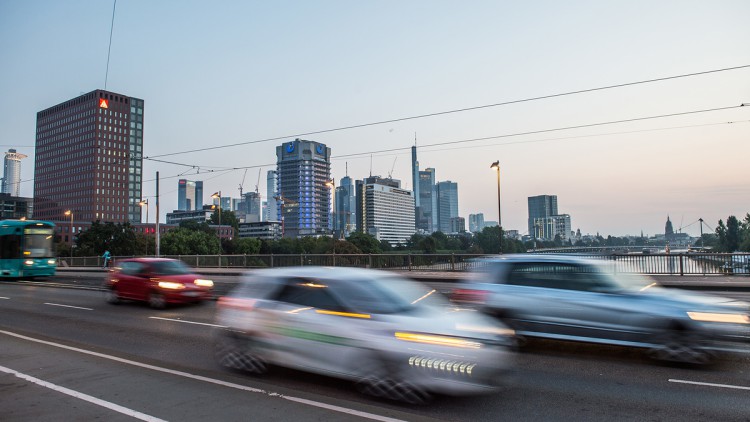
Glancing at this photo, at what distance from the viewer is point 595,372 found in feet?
22.1

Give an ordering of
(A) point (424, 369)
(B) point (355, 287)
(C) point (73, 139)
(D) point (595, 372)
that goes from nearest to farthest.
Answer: (A) point (424, 369)
(B) point (355, 287)
(D) point (595, 372)
(C) point (73, 139)

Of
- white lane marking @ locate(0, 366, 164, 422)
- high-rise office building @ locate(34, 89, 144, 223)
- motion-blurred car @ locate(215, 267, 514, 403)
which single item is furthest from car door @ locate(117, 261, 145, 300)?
high-rise office building @ locate(34, 89, 144, 223)

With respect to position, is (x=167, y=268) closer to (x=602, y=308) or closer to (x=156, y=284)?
(x=156, y=284)

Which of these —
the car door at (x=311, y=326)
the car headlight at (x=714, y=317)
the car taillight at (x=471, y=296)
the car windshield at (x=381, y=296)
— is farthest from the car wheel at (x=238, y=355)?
the car headlight at (x=714, y=317)

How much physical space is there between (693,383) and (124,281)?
1493 cm

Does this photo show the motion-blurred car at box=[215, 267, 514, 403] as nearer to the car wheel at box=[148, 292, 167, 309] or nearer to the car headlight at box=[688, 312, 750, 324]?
the car headlight at box=[688, 312, 750, 324]

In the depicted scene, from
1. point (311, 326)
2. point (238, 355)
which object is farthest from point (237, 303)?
point (311, 326)

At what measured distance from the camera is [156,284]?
13.9 metres

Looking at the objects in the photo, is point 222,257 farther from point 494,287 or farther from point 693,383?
point 693,383

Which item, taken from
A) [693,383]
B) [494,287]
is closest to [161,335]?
[494,287]

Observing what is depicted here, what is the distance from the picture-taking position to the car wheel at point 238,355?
661cm

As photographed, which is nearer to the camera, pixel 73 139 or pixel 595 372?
pixel 595 372

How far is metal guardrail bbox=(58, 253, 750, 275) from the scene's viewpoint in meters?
20.2

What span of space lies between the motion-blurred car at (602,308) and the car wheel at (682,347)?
1cm
